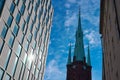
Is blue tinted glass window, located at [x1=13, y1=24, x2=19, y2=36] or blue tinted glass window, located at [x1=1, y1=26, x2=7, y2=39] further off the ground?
blue tinted glass window, located at [x1=13, y1=24, x2=19, y2=36]

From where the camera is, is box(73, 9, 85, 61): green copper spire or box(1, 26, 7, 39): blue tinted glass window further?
box(73, 9, 85, 61): green copper spire

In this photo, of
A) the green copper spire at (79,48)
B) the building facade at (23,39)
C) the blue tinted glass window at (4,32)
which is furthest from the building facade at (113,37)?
the green copper spire at (79,48)

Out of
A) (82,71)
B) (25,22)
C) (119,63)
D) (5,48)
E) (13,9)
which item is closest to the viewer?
(119,63)

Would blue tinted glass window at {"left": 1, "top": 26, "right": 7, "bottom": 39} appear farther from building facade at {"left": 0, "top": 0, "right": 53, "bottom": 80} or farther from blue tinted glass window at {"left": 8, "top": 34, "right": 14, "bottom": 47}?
blue tinted glass window at {"left": 8, "top": 34, "right": 14, "bottom": 47}

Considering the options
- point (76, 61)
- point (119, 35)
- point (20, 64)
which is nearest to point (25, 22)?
point (20, 64)

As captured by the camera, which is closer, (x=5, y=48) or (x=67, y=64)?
(x=5, y=48)

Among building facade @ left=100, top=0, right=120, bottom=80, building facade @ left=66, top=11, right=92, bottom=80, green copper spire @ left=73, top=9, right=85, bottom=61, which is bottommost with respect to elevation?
building facade @ left=100, top=0, right=120, bottom=80

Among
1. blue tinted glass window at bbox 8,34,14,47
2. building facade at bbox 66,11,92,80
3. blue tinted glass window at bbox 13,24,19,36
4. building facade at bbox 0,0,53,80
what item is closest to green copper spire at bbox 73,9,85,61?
building facade at bbox 66,11,92,80

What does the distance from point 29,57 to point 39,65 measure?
6136 mm

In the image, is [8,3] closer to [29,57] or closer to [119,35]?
[29,57]

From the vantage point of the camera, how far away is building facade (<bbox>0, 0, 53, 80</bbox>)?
23.5 m

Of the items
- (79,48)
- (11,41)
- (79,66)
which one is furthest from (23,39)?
(79,48)

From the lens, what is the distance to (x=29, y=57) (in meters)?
31.2

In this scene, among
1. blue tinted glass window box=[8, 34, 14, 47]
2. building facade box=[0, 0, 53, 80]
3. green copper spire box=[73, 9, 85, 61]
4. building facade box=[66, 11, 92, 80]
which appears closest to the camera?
building facade box=[0, 0, 53, 80]
